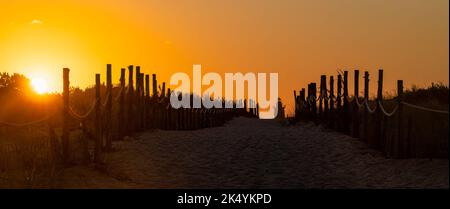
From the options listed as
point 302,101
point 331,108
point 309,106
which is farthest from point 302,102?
point 331,108

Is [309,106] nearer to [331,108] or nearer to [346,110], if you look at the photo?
[331,108]

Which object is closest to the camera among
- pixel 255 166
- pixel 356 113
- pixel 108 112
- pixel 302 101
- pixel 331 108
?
pixel 255 166

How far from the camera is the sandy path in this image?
1143 cm

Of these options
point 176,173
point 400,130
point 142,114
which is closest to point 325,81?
point 142,114

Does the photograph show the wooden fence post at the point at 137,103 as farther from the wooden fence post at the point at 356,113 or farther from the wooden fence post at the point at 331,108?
the wooden fence post at the point at 331,108

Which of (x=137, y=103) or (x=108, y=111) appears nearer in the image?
(x=108, y=111)

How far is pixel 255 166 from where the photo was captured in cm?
1370

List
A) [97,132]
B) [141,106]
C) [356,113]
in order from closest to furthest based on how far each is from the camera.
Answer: [97,132]
[356,113]
[141,106]

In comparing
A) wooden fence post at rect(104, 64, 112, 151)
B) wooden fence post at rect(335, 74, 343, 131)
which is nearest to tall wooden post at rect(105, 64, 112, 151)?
wooden fence post at rect(104, 64, 112, 151)

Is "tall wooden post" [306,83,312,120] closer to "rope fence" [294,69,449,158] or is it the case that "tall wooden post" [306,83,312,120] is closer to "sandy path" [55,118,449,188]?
"rope fence" [294,69,449,158]

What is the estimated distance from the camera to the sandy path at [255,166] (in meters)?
11.4

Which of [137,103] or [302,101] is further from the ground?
[302,101]
